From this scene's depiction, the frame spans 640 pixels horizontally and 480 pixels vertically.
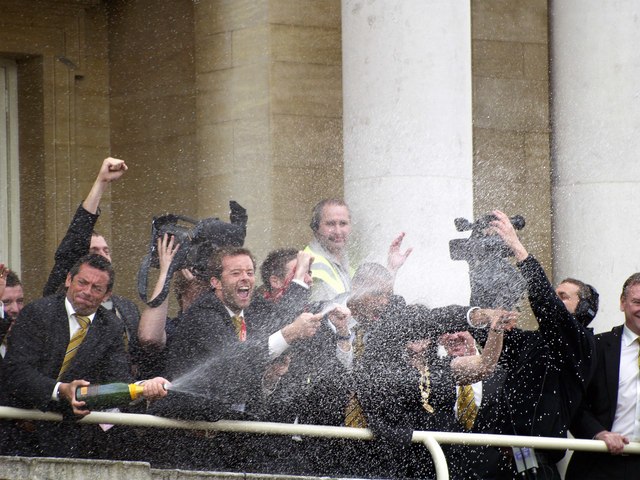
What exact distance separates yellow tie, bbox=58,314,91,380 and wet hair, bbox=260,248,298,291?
1272mm

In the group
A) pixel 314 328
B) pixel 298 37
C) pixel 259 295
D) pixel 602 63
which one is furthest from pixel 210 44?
pixel 314 328

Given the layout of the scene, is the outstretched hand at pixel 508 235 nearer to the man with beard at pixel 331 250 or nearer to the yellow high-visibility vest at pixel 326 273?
the man with beard at pixel 331 250

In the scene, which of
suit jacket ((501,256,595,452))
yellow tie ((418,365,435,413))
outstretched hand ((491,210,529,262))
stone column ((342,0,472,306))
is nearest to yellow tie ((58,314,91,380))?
yellow tie ((418,365,435,413))

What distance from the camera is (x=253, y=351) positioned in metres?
8.53

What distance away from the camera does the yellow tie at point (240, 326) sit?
28.9 feet

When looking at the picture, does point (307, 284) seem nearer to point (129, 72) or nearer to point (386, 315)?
point (386, 315)

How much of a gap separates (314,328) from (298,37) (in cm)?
574

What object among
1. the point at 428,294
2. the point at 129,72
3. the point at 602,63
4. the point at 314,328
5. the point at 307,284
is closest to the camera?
the point at 314,328

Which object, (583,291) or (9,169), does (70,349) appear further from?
(9,169)

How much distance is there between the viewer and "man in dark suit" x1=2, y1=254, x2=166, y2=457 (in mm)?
8539

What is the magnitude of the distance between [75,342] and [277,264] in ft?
4.64

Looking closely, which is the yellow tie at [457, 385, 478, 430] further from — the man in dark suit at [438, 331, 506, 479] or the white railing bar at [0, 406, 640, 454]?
the white railing bar at [0, 406, 640, 454]

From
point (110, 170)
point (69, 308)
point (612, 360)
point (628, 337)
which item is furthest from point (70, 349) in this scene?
point (628, 337)

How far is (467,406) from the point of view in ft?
30.9
